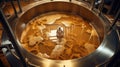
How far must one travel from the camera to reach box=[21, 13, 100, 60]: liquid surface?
11.4ft

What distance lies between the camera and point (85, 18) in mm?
4348

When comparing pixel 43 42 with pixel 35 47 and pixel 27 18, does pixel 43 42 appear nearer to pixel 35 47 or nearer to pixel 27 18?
pixel 35 47

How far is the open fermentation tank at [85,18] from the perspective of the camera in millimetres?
2844

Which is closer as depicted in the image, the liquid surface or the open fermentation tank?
the open fermentation tank

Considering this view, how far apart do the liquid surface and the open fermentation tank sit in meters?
0.14

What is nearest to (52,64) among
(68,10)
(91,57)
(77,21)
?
(91,57)

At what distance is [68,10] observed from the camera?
454cm

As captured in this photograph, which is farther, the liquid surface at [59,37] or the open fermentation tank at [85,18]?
the liquid surface at [59,37]

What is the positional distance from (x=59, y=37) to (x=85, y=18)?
3.54 feet

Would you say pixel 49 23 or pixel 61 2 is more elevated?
pixel 61 2

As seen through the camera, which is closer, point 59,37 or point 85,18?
point 59,37

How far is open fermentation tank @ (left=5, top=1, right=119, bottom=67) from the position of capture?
9.33ft

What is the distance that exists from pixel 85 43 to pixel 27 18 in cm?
168

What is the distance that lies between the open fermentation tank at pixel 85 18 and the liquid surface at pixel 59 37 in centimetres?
14
